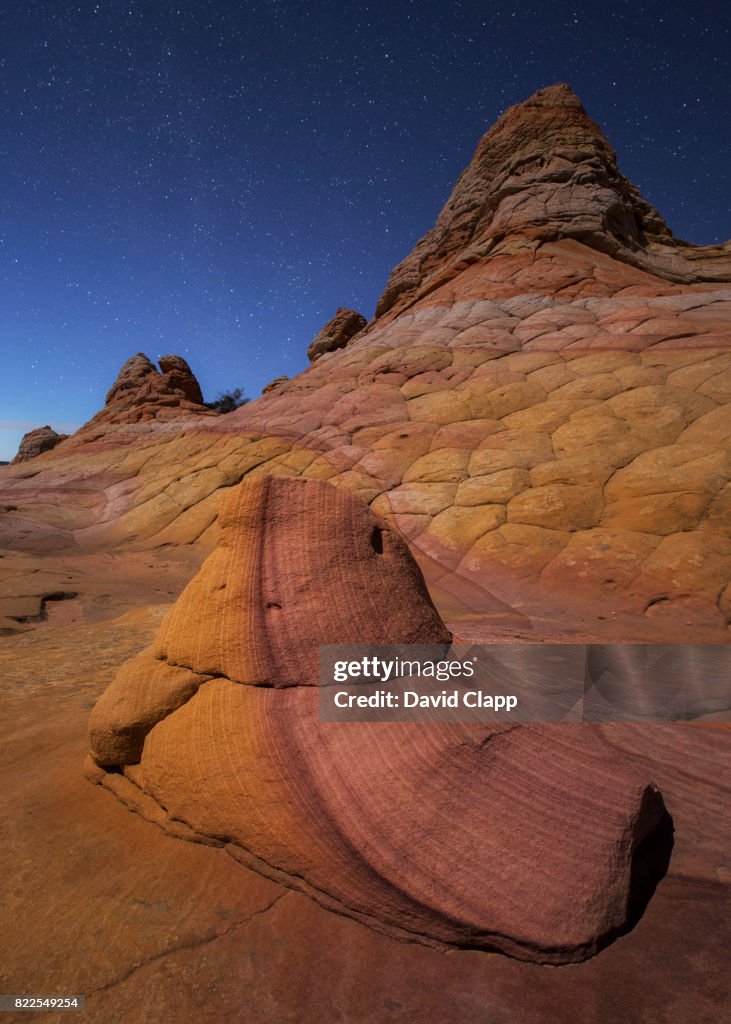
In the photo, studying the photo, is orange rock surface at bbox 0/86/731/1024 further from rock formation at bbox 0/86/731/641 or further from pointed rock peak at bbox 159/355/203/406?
pointed rock peak at bbox 159/355/203/406

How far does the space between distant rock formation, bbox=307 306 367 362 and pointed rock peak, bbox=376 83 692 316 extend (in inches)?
193

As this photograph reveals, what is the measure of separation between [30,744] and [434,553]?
3.78 m

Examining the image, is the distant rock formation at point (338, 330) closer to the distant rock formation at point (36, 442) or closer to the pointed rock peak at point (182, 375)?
the pointed rock peak at point (182, 375)

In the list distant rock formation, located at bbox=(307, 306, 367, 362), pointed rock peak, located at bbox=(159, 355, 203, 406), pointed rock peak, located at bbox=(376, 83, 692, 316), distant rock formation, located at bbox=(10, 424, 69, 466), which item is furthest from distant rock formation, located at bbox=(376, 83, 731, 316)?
distant rock formation, located at bbox=(10, 424, 69, 466)

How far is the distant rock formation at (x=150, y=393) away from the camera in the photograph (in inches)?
709

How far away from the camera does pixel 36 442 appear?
2311cm

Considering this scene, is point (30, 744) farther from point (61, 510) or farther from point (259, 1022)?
point (61, 510)

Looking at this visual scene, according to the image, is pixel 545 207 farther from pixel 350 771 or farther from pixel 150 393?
pixel 150 393

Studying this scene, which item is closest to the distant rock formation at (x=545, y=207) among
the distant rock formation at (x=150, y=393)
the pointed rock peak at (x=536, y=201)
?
the pointed rock peak at (x=536, y=201)

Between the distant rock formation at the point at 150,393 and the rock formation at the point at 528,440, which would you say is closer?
the rock formation at the point at 528,440

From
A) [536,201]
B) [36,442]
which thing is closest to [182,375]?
[36,442]

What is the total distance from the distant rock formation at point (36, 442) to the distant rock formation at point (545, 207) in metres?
18.3

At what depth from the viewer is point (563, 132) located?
1341 centimetres

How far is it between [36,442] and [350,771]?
89.3ft
